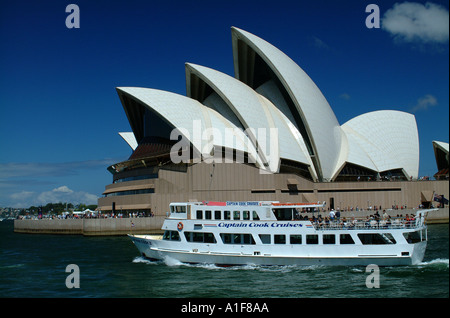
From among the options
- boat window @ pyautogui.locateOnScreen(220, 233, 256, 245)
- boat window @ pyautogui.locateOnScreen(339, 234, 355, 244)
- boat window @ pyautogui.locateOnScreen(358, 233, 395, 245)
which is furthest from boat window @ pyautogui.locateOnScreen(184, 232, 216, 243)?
boat window @ pyautogui.locateOnScreen(358, 233, 395, 245)

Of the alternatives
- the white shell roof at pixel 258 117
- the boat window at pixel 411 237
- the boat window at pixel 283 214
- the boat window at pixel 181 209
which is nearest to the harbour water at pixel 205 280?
the boat window at pixel 411 237

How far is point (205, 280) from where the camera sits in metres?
19.8

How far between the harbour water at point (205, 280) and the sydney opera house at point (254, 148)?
1956 cm

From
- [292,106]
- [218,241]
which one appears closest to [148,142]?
[292,106]

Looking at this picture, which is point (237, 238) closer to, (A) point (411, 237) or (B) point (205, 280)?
(B) point (205, 280)

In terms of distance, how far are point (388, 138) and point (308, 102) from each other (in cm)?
1391

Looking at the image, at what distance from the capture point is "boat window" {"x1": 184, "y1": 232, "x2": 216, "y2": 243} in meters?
23.8

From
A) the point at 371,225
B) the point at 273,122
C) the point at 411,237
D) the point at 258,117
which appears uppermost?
the point at 258,117

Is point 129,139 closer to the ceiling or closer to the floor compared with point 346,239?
closer to the ceiling

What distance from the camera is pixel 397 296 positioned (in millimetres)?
16312

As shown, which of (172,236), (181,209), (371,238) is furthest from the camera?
(181,209)

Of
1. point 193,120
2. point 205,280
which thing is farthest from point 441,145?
point 205,280

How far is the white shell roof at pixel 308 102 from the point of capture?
160 feet

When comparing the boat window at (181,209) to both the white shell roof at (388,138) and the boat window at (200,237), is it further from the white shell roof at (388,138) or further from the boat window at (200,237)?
the white shell roof at (388,138)
